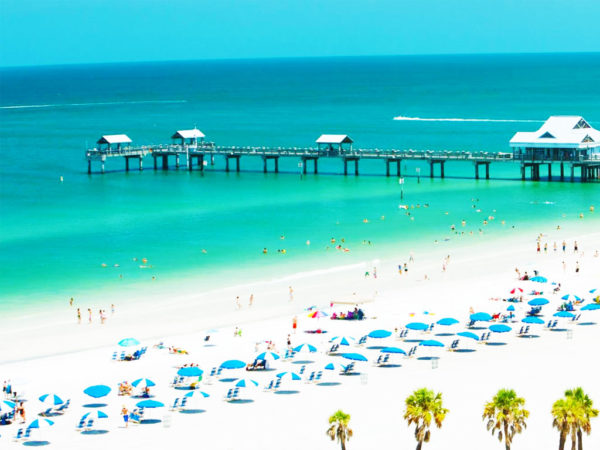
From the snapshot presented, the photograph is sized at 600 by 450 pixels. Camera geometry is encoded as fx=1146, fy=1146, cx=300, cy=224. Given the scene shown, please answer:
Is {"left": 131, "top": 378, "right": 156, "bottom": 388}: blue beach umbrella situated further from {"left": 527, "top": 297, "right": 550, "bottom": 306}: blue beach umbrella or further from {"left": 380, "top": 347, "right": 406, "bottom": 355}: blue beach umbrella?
{"left": 527, "top": 297, "right": 550, "bottom": 306}: blue beach umbrella

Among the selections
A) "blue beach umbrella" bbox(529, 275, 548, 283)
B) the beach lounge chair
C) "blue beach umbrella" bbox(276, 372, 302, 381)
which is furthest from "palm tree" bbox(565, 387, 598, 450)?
"blue beach umbrella" bbox(529, 275, 548, 283)

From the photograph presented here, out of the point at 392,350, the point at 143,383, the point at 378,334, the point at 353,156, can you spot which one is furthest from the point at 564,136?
the point at 143,383

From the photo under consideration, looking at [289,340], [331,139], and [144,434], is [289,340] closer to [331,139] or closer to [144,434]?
[144,434]

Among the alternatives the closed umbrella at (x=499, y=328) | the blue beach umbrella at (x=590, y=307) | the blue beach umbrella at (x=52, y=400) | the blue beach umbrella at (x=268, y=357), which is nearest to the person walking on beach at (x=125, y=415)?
the blue beach umbrella at (x=52, y=400)

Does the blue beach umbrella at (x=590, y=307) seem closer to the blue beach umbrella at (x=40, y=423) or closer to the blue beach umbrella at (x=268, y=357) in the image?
the blue beach umbrella at (x=268, y=357)

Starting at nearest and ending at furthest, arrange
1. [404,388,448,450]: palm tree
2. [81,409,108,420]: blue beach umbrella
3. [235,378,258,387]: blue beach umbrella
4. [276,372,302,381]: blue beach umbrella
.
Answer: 1. [404,388,448,450]: palm tree
2. [81,409,108,420]: blue beach umbrella
3. [235,378,258,387]: blue beach umbrella
4. [276,372,302,381]: blue beach umbrella

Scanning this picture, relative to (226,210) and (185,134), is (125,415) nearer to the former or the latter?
(226,210)

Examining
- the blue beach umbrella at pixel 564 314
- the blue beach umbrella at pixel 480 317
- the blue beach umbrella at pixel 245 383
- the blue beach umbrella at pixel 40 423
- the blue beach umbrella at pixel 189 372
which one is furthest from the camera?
the blue beach umbrella at pixel 480 317
